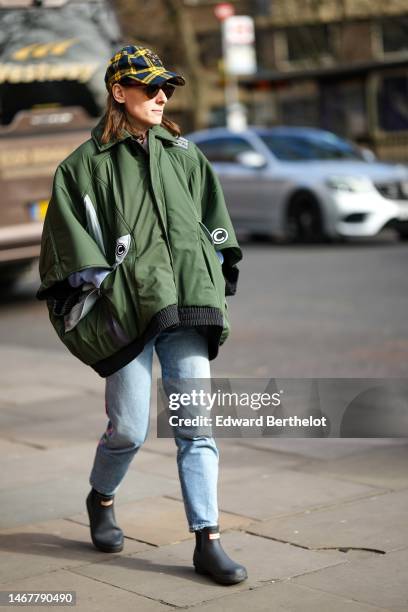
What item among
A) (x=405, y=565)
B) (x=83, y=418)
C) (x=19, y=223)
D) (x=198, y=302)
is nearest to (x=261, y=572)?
(x=405, y=565)

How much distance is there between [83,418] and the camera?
733 cm

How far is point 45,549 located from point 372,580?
4.17 ft

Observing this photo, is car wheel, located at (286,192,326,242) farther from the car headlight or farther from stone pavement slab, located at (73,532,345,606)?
stone pavement slab, located at (73,532,345,606)

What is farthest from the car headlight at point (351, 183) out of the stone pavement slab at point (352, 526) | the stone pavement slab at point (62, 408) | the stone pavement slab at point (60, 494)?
the stone pavement slab at point (352, 526)

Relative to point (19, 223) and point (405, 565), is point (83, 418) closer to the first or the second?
point (405, 565)

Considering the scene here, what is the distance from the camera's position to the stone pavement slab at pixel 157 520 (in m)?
4.95

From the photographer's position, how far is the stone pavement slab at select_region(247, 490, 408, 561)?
15.6 ft

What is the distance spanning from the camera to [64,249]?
4.35m

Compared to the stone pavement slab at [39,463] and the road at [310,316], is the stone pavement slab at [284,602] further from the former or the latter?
the road at [310,316]

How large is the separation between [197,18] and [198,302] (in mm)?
56425

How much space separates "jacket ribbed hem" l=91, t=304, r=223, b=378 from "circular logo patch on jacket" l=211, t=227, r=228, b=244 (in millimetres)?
262

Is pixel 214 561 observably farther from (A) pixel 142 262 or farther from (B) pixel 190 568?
(A) pixel 142 262

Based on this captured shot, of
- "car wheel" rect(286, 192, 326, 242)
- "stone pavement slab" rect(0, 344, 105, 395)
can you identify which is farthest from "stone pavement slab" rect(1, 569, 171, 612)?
"car wheel" rect(286, 192, 326, 242)

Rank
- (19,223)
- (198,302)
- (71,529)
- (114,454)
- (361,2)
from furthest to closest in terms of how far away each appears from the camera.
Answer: (361,2), (19,223), (71,529), (114,454), (198,302)
